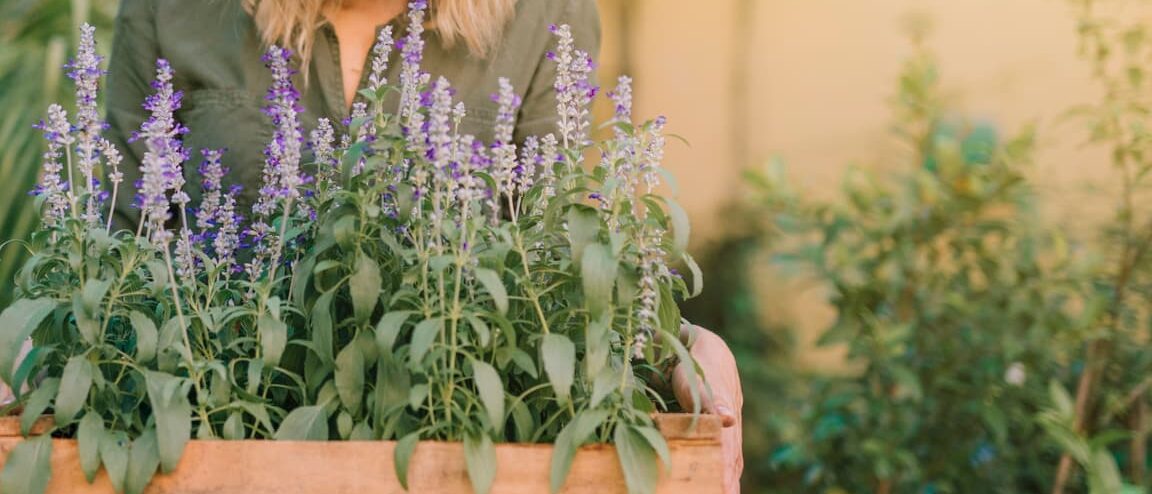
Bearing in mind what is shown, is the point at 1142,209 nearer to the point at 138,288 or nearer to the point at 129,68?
the point at 129,68

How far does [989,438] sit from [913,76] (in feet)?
3.10

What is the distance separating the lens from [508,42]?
7.34 feet

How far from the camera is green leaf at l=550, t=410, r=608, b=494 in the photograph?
3.91 feet

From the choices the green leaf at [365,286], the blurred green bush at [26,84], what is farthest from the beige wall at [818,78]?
the green leaf at [365,286]

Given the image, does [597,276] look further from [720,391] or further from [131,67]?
[131,67]

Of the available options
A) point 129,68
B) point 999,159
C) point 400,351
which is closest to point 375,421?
point 400,351

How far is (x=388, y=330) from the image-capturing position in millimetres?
1238

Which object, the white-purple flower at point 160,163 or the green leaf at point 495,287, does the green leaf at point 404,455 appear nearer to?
the green leaf at point 495,287

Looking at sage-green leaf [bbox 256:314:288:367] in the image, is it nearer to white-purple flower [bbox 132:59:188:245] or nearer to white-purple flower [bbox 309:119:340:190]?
white-purple flower [bbox 132:59:188:245]

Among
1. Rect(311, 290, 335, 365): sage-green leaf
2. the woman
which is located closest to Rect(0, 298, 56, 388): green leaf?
Rect(311, 290, 335, 365): sage-green leaf

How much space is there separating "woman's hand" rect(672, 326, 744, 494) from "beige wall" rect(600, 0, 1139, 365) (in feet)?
7.69

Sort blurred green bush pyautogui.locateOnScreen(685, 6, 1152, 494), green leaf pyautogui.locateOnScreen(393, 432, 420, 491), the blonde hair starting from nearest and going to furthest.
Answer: green leaf pyautogui.locateOnScreen(393, 432, 420, 491)
the blonde hair
blurred green bush pyautogui.locateOnScreen(685, 6, 1152, 494)

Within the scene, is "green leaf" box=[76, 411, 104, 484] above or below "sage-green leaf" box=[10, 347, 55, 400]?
below

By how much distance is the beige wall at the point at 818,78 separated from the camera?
3.93 metres
